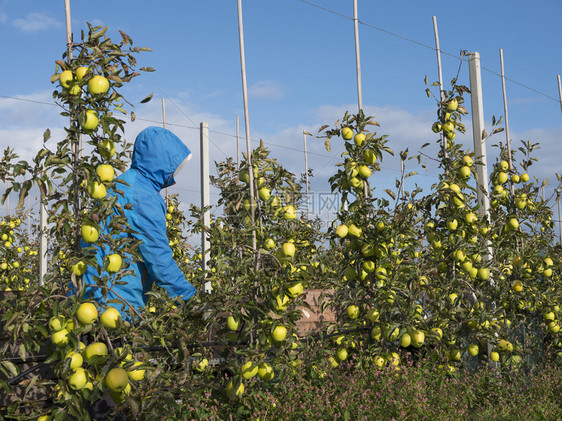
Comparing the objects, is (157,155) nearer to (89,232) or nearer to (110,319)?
(89,232)

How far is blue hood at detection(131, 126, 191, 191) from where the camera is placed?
3.07 metres

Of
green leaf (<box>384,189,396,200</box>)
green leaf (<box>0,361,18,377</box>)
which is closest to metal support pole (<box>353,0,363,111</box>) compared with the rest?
green leaf (<box>384,189,396,200</box>)

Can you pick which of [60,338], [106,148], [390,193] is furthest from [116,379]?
[390,193]

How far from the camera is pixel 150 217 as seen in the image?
2846 millimetres

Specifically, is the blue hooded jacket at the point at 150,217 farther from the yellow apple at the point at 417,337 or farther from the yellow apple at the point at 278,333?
the yellow apple at the point at 417,337

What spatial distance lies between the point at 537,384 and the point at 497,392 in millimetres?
399

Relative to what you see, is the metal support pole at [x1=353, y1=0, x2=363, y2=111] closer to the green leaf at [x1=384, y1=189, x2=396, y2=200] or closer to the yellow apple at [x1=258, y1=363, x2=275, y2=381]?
the green leaf at [x1=384, y1=189, x2=396, y2=200]

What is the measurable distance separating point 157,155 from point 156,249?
1.89ft

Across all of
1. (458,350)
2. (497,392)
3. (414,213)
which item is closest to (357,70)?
(414,213)

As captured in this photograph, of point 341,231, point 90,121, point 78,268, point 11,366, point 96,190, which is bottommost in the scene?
point 11,366

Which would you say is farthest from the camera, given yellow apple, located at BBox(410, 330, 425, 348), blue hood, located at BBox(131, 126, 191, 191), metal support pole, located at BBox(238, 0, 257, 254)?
yellow apple, located at BBox(410, 330, 425, 348)

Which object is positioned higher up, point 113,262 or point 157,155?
point 157,155

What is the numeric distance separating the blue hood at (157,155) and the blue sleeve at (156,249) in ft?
0.78

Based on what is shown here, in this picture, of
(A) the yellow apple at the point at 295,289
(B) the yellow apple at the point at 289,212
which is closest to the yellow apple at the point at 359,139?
(B) the yellow apple at the point at 289,212
